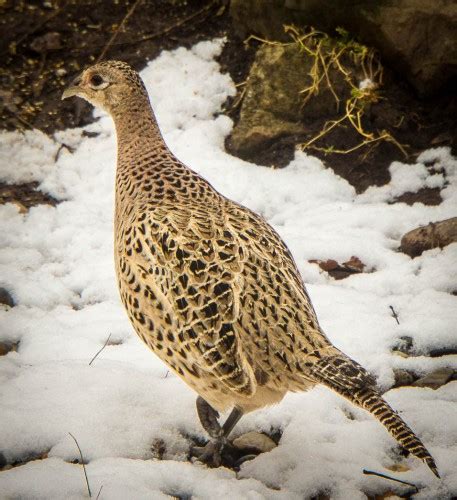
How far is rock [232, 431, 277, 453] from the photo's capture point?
3.06 m

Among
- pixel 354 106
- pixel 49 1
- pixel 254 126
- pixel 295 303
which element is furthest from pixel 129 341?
pixel 49 1

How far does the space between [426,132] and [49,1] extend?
3.89 m

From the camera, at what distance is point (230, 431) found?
10.0ft

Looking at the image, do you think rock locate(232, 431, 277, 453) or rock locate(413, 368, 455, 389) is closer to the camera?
rock locate(232, 431, 277, 453)

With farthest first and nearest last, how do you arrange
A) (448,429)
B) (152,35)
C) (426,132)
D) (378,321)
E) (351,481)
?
1. (152,35)
2. (426,132)
3. (378,321)
4. (448,429)
5. (351,481)

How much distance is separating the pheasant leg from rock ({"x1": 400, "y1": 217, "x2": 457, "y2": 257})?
2.02 meters

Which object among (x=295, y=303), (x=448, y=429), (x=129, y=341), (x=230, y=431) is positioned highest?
(x=295, y=303)

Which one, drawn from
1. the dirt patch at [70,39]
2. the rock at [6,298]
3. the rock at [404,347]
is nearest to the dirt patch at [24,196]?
the dirt patch at [70,39]

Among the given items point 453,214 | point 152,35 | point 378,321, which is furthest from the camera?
point 152,35

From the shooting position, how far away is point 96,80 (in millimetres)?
3854

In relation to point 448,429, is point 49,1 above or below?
above

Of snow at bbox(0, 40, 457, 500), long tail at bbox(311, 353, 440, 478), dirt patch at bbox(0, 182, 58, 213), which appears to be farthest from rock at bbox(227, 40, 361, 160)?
long tail at bbox(311, 353, 440, 478)

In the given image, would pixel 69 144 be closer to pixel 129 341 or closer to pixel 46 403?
pixel 129 341

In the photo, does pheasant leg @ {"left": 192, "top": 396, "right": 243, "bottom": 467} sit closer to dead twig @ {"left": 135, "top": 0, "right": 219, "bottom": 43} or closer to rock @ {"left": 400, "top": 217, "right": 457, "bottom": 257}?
rock @ {"left": 400, "top": 217, "right": 457, "bottom": 257}
